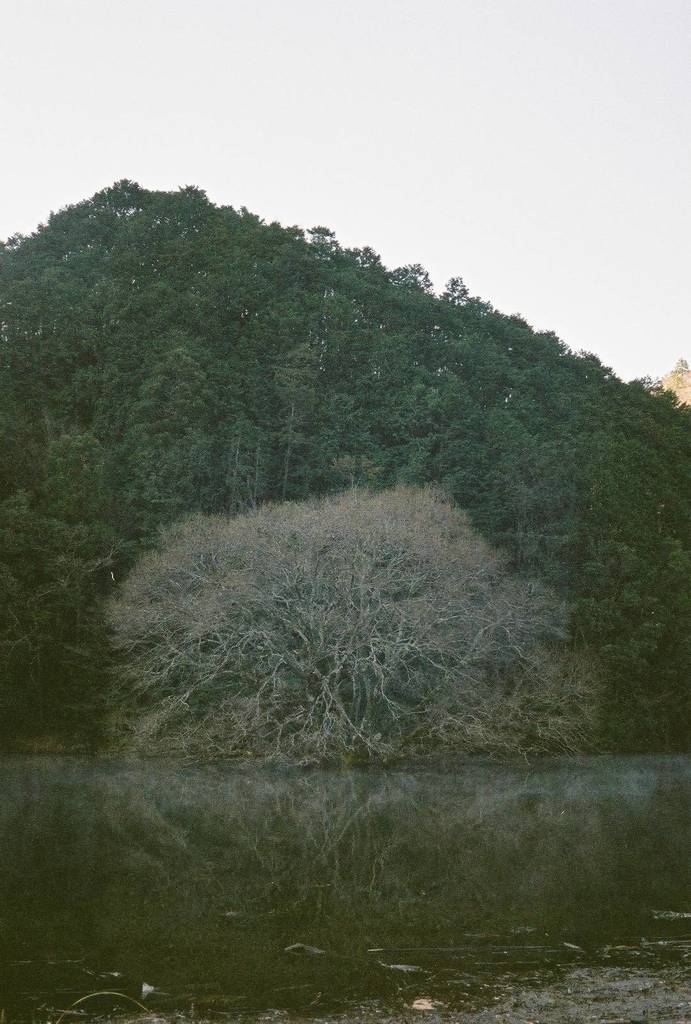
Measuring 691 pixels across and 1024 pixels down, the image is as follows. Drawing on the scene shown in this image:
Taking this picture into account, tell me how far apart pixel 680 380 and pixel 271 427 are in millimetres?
54787

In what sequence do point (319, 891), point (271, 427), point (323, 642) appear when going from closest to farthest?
point (319, 891), point (323, 642), point (271, 427)

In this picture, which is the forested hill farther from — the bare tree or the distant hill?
the distant hill

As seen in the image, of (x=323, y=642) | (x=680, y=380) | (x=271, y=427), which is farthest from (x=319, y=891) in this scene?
(x=680, y=380)

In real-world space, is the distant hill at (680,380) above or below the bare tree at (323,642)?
above

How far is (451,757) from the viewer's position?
3397 centimetres

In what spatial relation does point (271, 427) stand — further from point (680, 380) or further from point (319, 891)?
point (680, 380)

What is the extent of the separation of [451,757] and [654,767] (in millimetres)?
6330

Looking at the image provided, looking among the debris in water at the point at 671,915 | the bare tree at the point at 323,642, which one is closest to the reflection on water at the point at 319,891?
the debris in water at the point at 671,915

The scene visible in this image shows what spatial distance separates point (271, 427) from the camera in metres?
46.2

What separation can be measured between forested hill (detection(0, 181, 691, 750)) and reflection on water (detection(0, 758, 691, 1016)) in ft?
44.4

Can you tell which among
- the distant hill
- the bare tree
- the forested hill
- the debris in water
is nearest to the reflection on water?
the debris in water

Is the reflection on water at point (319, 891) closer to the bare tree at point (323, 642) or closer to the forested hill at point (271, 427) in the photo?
the bare tree at point (323, 642)

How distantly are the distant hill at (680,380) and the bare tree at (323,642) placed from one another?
190ft

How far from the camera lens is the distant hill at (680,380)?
87.9m
